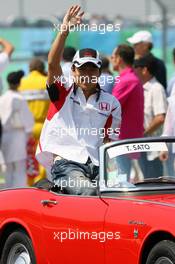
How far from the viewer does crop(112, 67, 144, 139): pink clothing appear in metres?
13.2

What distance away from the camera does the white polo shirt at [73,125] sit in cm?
992

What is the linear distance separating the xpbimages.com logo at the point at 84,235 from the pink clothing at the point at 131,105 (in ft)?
13.0

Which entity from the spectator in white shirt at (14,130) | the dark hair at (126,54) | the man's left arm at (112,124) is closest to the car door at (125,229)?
the man's left arm at (112,124)

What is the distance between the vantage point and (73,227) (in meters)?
9.11

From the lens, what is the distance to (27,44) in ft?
90.1

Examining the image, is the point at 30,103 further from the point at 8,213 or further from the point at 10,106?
the point at 8,213

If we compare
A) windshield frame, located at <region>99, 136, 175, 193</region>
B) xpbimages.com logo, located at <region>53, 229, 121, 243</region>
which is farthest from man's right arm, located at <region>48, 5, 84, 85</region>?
xpbimages.com logo, located at <region>53, 229, 121, 243</region>

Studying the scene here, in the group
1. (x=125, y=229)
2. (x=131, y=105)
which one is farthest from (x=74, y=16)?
(x=131, y=105)

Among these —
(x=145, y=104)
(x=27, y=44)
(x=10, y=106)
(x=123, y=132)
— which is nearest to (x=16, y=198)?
(x=123, y=132)

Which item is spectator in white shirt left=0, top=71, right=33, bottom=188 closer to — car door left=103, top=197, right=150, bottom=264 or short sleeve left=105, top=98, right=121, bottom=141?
short sleeve left=105, top=98, right=121, bottom=141

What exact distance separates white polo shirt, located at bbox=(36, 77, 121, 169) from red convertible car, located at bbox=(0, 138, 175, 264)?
1.22ft

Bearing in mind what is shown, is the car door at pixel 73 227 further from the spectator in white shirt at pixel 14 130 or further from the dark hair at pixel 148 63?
Answer: the spectator in white shirt at pixel 14 130

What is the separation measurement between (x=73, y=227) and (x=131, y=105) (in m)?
4.37

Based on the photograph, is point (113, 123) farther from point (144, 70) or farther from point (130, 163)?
point (144, 70)
